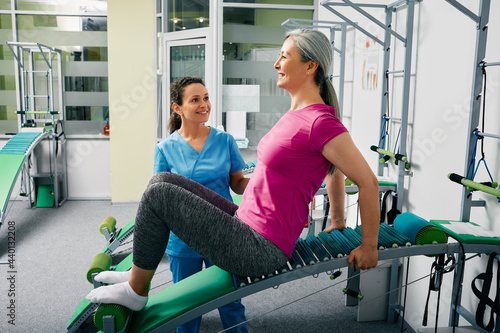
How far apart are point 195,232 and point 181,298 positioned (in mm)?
311

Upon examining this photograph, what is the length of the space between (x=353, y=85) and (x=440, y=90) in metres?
1.43

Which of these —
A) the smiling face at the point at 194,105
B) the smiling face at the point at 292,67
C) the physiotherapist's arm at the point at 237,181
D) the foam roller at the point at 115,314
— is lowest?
the foam roller at the point at 115,314

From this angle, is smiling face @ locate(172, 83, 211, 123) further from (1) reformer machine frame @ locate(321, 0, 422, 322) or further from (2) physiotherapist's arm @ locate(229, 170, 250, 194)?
(1) reformer machine frame @ locate(321, 0, 422, 322)

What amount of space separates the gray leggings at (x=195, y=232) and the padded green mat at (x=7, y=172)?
281 centimetres

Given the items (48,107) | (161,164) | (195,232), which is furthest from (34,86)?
(195,232)

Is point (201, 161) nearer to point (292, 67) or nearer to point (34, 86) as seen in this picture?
point (292, 67)

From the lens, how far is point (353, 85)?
147 inches

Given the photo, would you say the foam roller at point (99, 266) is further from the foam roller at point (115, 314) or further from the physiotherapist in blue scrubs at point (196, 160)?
the foam roller at point (115, 314)

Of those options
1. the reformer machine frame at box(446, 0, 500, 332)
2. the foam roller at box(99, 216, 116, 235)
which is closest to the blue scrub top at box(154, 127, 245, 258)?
the reformer machine frame at box(446, 0, 500, 332)

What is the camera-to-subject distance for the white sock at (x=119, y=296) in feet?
4.77

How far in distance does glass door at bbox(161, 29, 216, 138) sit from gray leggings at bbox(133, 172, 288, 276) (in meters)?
3.61

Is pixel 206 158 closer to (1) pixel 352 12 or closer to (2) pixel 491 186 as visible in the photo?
(2) pixel 491 186

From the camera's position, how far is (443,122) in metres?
2.28

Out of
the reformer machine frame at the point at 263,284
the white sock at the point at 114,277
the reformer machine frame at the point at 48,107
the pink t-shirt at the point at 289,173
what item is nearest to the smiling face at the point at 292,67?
the pink t-shirt at the point at 289,173
